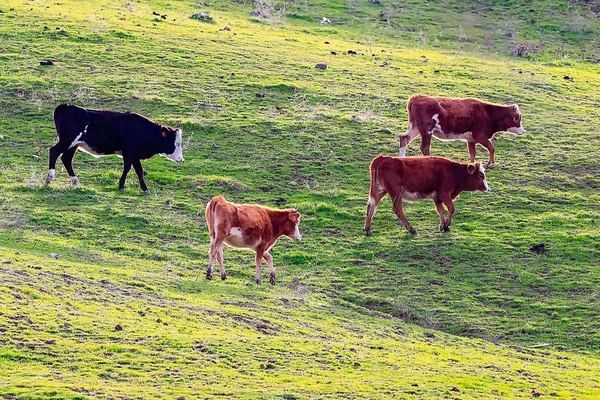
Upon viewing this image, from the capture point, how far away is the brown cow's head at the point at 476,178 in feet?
70.5

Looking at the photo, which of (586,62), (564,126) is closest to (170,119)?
(564,126)

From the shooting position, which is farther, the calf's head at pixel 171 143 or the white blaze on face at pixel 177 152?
the white blaze on face at pixel 177 152

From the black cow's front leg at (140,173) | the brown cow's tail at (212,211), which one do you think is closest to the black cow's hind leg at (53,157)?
the black cow's front leg at (140,173)

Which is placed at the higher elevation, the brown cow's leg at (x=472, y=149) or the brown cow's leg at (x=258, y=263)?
the brown cow's leg at (x=472, y=149)

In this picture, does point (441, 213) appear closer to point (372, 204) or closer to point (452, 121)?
point (372, 204)

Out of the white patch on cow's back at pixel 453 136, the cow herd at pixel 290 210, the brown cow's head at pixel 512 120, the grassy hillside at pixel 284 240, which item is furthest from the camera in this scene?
the brown cow's head at pixel 512 120

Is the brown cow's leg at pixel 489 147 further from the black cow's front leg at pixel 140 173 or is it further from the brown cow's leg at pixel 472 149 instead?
the black cow's front leg at pixel 140 173

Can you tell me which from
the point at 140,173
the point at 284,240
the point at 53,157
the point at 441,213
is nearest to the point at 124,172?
the point at 140,173

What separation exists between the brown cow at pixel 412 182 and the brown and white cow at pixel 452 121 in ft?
11.1

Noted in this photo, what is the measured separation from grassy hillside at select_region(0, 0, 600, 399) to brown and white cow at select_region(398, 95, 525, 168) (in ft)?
3.03

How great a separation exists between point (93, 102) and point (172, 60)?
5025mm

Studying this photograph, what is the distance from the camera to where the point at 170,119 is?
27.2 meters

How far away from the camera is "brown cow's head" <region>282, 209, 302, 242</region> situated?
18812 mm

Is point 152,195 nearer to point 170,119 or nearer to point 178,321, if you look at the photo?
point 170,119
